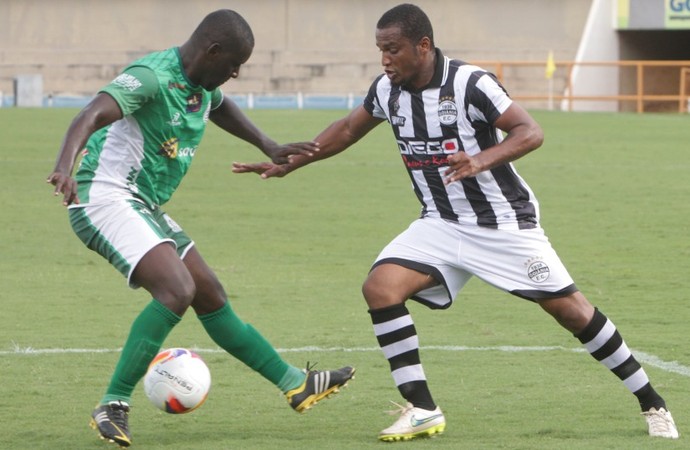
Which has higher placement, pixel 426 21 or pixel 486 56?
pixel 426 21

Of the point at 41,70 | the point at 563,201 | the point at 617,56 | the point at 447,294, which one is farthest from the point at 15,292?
the point at 41,70

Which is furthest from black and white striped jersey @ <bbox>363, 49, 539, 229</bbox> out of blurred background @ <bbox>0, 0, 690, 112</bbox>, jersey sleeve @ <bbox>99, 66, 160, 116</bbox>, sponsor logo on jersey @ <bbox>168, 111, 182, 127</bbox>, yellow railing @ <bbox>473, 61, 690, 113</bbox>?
blurred background @ <bbox>0, 0, 690, 112</bbox>

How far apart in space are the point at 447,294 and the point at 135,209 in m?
1.47

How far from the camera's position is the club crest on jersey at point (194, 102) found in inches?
244

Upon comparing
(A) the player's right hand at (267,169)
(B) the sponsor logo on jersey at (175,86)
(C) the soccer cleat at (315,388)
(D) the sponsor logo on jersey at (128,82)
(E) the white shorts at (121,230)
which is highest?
(D) the sponsor logo on jersey at (128,82)

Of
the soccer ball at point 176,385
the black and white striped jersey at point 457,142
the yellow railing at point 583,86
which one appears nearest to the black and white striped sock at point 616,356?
the black and white striped jersey at point 457,142

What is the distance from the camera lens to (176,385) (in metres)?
6.08

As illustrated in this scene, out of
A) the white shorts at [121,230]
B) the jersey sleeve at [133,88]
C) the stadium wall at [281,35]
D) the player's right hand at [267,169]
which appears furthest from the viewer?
the stadium wall at [281,35]

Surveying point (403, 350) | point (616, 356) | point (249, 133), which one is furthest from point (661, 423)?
point (249, 133)

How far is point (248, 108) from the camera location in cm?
3950

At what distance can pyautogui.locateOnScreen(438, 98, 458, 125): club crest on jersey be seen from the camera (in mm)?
6129

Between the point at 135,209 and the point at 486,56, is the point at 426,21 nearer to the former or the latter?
the point at 135,209

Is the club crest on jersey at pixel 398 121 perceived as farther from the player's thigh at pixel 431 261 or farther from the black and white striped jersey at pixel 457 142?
the player's thigh at pixel 431 261

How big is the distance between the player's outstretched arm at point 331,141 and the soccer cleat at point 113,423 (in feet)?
4.71
